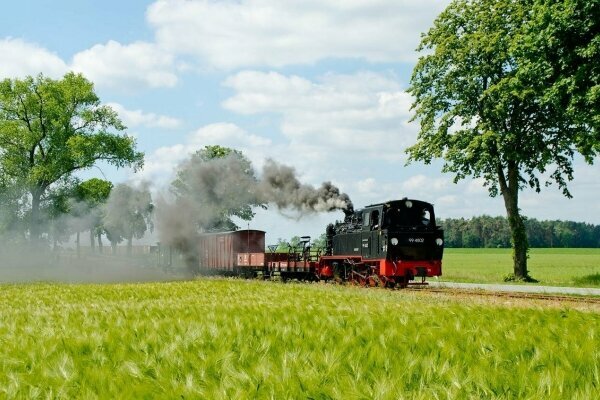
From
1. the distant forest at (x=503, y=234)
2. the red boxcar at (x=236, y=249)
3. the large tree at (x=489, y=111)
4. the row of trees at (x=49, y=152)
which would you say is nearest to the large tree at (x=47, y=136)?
the row of trees at (x=49, y=152)

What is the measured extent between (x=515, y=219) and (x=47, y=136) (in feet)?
130

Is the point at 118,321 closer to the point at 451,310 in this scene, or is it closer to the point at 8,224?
the point at 451,310

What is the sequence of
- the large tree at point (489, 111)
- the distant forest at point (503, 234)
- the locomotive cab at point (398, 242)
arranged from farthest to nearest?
the distant forest at point (503, 234), the large tree at point (489, 111), the locomotive cab at point (398, 242)

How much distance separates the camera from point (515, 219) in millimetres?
40469

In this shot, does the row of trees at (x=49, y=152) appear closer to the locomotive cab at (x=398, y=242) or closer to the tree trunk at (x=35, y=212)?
the tree trunk at (x=35, y=212)

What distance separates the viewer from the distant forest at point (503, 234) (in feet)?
487

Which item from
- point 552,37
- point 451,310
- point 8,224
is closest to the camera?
point 451,310

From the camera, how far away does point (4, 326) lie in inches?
353

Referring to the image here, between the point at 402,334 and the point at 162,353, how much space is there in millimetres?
2473

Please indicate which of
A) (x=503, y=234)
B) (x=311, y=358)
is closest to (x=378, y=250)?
(x=311, y=358)

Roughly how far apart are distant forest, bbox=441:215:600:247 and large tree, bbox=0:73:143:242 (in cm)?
9904

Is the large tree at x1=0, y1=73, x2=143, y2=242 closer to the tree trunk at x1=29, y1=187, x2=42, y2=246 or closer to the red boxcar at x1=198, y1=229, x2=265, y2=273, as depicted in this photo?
the tree trunk at x1=29, y1=187, x2=42, y2=246

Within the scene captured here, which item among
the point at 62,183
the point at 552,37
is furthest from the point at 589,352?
the point at 62,183

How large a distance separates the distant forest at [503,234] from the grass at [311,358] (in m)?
142
